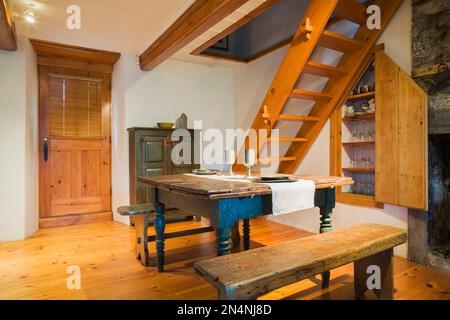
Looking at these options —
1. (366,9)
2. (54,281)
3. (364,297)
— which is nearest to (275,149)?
(366,9)

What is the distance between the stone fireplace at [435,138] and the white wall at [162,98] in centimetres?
303

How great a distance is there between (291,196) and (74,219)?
356cm

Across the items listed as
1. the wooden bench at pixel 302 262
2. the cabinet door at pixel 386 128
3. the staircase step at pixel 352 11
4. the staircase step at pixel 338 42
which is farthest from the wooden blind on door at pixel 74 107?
the cabinet door at pixel 386 128

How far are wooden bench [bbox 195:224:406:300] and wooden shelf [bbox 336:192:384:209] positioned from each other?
1.07 metres

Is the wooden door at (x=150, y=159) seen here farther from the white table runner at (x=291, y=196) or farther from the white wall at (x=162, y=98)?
the white table runner at (x=291, y=196)

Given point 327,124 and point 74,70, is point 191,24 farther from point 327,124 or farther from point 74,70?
point 74,70

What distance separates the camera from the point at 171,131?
4207 mm

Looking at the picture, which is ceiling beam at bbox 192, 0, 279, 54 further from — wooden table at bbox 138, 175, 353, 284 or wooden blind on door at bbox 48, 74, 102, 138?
wooden blind on door at bbox 48, 74, 102, 138

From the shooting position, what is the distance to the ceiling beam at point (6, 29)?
2.50 m

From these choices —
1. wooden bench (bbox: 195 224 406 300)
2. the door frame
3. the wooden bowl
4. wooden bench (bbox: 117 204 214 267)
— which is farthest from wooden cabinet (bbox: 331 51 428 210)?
the door frame

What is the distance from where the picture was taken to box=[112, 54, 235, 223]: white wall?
4.27 metres

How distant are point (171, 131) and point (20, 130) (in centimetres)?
179

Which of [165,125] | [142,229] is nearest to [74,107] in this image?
[165,125]
